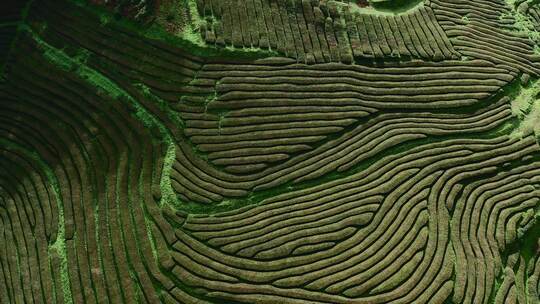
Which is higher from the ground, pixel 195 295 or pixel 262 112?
pixel 262 112

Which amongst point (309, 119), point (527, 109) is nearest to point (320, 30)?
point (309, 119)

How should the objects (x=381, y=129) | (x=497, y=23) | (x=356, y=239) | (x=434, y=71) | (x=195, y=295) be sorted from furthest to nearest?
(x=497, y=23)
(x=434, y=71)
(x=381, y=129)
(x=356, y=239)
(x=195, y=295)

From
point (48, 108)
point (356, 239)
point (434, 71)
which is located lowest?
point (356, 239)

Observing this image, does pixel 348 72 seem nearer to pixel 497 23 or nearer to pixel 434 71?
pixel 434 71

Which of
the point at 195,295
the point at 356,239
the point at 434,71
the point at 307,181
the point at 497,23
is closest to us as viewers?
the point at 195,295

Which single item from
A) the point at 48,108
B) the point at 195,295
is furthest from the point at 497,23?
the point at 48,108

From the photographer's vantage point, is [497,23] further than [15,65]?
Yes

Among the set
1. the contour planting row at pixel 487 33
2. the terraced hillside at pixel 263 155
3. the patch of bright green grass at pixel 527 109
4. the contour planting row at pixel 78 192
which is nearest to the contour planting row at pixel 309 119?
the terraced hillside at pixel 263 155

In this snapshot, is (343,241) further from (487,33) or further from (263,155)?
(487,33)
